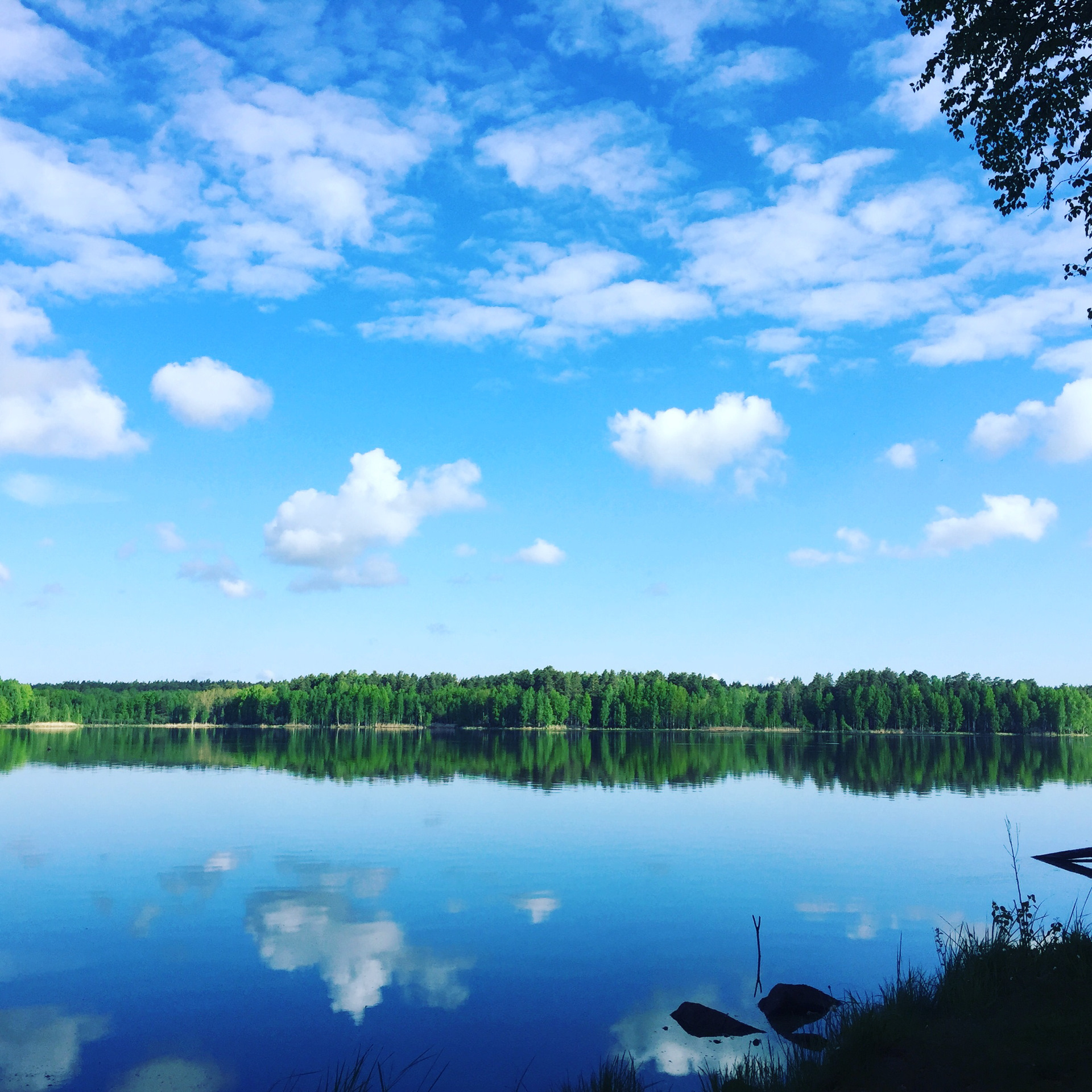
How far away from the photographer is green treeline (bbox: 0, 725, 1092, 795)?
89.1 meters

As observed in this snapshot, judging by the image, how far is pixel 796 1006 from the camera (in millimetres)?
21938

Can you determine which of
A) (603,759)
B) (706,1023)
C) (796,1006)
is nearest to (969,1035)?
(796,1006)

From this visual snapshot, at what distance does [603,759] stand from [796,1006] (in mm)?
101172

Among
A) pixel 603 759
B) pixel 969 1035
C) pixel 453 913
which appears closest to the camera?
pixel 969 1035

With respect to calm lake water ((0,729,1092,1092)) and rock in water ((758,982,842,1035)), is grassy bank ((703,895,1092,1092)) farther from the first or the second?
calm lake water ((0,729,1092,1092))

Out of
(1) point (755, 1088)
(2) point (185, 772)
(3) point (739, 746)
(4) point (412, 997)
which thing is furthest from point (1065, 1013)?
(3) point (739, 746)

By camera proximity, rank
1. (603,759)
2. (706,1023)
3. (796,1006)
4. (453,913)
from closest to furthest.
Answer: (706,1023), (796,1006), (453,913), (603,759)

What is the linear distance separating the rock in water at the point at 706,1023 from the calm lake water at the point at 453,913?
0.48 meters

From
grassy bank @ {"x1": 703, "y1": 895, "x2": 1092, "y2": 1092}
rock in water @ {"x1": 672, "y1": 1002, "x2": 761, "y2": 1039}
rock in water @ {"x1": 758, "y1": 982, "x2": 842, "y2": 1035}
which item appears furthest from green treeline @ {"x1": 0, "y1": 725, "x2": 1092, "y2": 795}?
grassy bank @ {"x1": 703, "y1": 895, "x2": 1092, "y2": 1092}

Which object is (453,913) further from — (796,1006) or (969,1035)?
(969,1035)

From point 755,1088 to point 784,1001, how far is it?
26.6ft

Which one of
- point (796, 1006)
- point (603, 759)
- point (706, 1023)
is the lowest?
point (603, 759)

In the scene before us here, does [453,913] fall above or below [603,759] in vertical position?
above

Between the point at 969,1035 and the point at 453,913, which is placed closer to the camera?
the point at 969,1035
